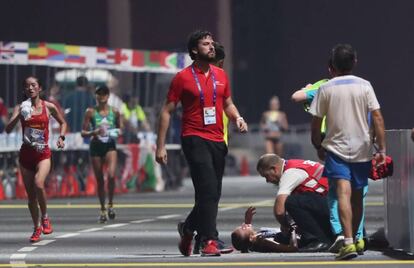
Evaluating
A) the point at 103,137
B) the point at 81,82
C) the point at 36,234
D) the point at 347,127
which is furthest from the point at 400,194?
the point at 81,82

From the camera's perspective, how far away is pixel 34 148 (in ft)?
52.5

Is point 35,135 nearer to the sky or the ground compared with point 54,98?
nearer to the ground

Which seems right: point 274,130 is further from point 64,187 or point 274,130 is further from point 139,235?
point 139,235

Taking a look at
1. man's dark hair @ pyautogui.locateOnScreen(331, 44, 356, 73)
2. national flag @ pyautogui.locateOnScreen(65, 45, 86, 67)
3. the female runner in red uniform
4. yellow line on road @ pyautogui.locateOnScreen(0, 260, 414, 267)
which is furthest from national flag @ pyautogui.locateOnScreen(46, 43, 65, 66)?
man's dark hair @ pyautogui.locateOnScreen(331, 44, 356, 73)

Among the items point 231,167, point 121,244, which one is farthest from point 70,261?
point 231,167

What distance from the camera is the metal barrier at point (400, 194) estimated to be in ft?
43.1

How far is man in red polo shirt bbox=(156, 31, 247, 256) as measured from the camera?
13.3m

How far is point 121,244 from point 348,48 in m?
3.53

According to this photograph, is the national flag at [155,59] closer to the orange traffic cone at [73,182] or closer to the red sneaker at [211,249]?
the orange traffic cone at [73,182]

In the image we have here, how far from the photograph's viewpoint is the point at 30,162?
16031mm

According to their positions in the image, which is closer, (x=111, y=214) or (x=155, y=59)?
(x=111, y=214)

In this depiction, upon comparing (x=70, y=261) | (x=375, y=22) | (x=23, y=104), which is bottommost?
(x=70, y=261)

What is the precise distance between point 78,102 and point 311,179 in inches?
470

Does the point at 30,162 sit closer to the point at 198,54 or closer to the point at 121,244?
the point at 121,244
